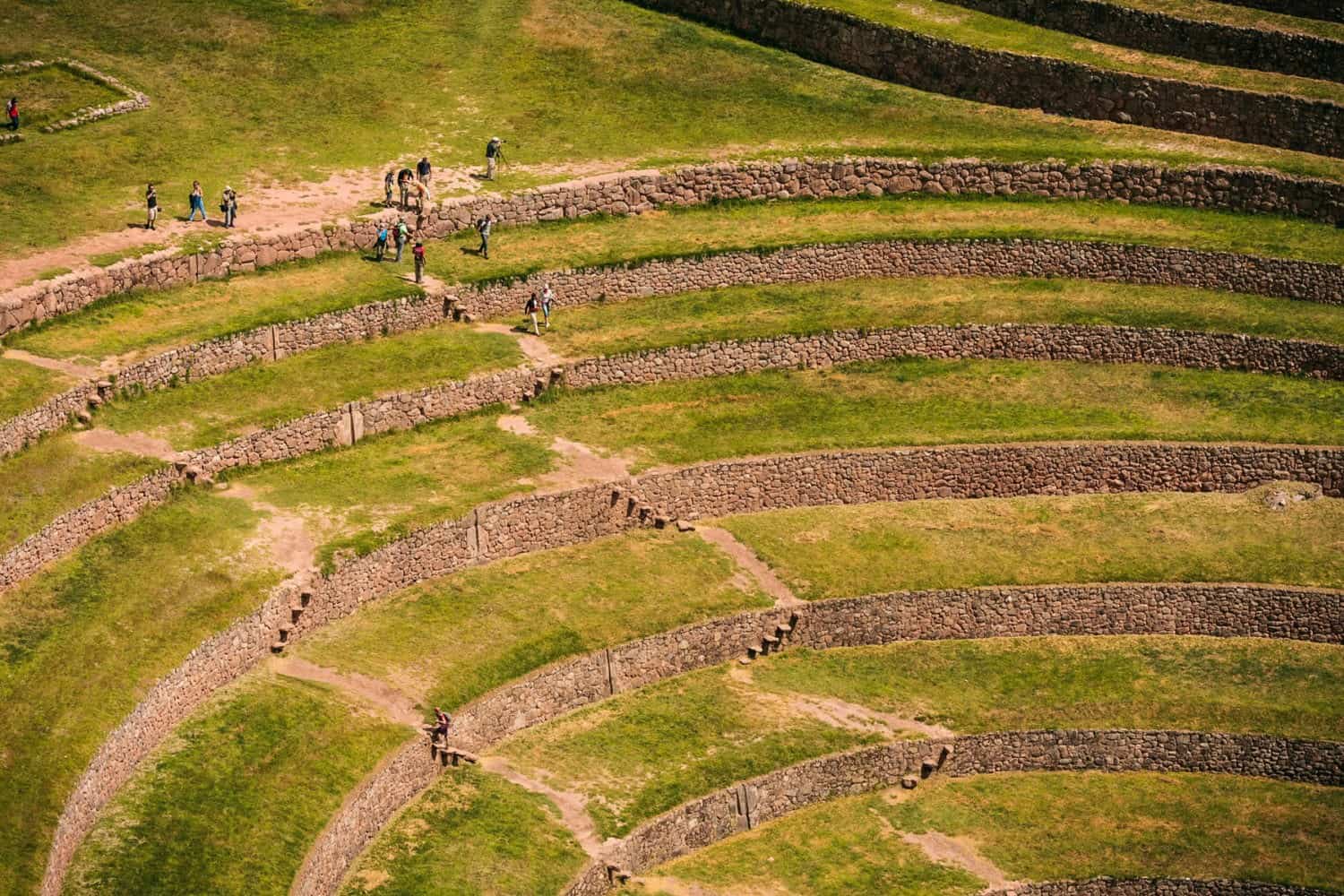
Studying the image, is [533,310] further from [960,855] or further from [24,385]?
[960,855]

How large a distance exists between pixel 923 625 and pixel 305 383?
74.2ft

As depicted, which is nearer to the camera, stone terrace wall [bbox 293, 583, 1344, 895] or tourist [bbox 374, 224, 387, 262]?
stone terrace wall [bbox 293, 583, 1344, 895]

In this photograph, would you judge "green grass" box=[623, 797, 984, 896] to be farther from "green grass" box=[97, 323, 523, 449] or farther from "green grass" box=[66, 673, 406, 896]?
"green grass" box=[97, 323, 523, 449]

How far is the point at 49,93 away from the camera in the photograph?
97.6m

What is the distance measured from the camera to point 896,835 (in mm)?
74938

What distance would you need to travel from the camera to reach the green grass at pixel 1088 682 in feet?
260

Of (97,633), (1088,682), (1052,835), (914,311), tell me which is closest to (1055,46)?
(914,311)

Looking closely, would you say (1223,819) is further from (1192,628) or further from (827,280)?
(827,280)

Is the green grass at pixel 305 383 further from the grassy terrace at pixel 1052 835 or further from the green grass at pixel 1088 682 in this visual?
the grassy terrace at pixel 1052 835

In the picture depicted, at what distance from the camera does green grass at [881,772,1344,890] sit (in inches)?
2931

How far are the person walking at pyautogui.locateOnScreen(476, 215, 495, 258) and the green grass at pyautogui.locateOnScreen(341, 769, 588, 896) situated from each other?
26.7 m

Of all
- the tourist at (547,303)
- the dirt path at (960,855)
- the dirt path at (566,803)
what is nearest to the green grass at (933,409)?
the tourist at (547,303)

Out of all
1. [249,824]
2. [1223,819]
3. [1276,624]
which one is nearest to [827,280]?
[1276,624]

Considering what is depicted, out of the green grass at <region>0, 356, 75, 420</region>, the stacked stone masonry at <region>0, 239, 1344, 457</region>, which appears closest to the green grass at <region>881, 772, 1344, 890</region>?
the stacked stone masonry at <region>0, 239, 1344, 457</region>
